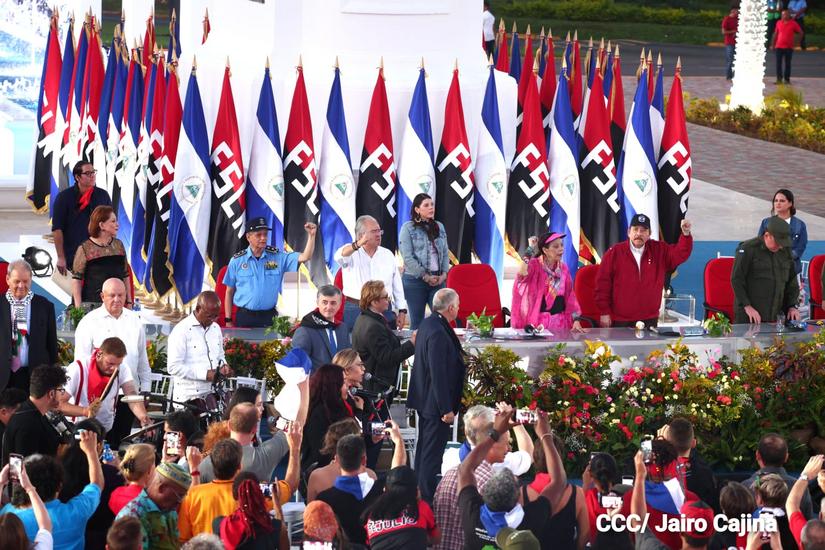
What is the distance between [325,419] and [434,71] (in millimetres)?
6648

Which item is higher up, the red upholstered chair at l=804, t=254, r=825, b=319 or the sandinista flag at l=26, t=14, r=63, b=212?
the sandinista flag at l=26, t=14, r=63, b=212

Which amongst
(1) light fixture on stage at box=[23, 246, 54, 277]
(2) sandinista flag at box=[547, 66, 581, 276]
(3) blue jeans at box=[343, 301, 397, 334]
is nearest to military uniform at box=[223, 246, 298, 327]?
(3) blue jeans at box=[343, 301, 397, 334]

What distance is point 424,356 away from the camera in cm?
1038

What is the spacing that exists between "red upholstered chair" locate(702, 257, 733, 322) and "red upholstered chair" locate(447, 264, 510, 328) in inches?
77.5

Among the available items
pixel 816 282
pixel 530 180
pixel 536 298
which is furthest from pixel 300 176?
pixel 816 282

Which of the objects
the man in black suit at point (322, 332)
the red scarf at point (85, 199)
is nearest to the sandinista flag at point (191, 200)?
the red scarf at point (85, 199)

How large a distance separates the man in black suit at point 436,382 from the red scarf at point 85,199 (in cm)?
410

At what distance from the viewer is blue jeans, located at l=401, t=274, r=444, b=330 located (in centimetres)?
1273

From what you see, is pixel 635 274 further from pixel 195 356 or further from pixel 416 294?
pixel 195 356

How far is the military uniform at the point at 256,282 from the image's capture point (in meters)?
11.9

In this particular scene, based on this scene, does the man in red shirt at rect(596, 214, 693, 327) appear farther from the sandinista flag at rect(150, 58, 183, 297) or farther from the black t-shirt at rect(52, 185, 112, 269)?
the black t-shirt at rect(52, 185, 112, 269)

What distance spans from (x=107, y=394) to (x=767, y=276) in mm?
5568

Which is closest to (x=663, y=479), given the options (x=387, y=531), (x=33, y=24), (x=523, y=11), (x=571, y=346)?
(x=387, y=531)

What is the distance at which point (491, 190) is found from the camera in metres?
14.3
